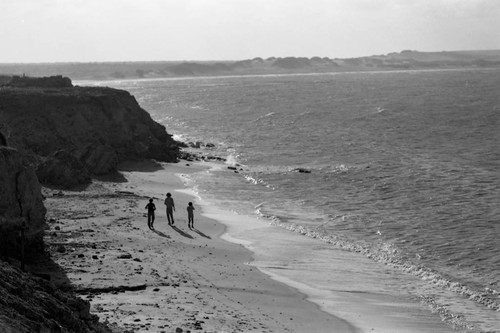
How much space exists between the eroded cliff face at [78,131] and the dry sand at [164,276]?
13.4 feet

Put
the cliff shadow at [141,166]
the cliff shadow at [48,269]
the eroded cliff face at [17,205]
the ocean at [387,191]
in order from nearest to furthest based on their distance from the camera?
the cliff shadow at [48,269], the eroded cliff face at [17,205], the ocean at [387,191], the cliff shadow at [141,166]

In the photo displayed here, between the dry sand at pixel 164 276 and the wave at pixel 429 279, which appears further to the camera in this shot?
the wave at pixel 429 279

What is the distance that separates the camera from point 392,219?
27.4 metres

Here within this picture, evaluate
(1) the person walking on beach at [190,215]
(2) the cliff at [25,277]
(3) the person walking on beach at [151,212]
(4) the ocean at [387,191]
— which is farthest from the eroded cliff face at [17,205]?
(1) the person walking on beach at [190,215]

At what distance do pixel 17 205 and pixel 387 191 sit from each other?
20.2 meters

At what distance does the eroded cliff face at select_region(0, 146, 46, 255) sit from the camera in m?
16.7

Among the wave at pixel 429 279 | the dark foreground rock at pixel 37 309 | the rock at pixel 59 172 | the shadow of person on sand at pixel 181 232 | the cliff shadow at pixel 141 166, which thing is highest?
the dark foreground rock at pixel 37 309

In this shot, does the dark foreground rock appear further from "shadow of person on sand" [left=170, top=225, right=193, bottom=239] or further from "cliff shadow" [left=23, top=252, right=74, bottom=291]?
"shadow of person on sand" [left=170, top=225, right=193, bottom=239]

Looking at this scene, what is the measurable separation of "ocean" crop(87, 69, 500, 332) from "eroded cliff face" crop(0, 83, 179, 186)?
491cm

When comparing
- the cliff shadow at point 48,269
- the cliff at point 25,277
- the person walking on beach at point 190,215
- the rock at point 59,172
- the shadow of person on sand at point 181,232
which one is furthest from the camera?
the rock at point 59,172

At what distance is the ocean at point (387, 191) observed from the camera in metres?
19.7

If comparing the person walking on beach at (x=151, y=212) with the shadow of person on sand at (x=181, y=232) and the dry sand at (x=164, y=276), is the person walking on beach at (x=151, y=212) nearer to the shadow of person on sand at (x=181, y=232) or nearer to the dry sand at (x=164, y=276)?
the dry sand at (x=164, y=276)

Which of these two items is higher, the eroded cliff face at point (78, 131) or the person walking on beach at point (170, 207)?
the eroded cliff face at point (78, 131)

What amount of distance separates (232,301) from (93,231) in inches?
277
